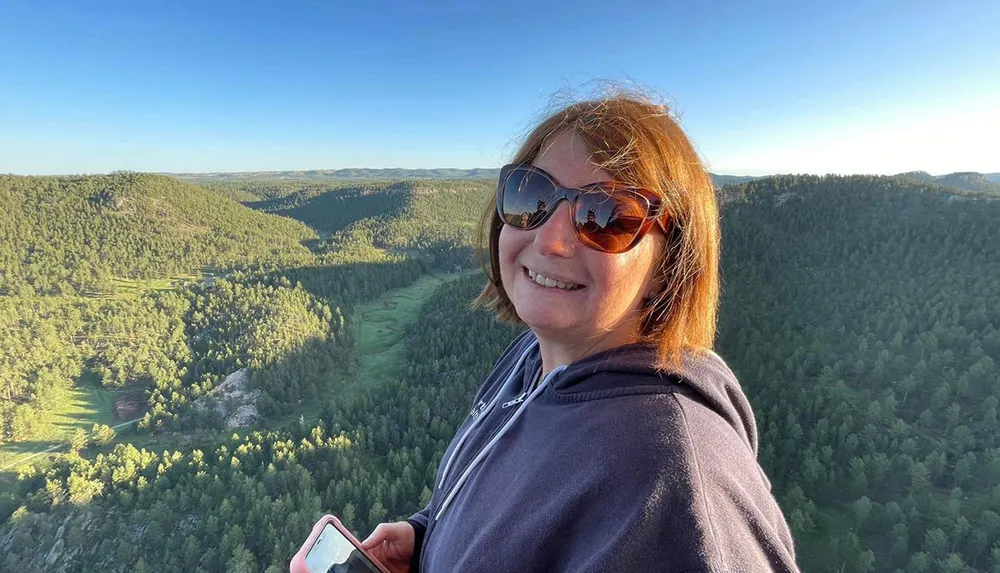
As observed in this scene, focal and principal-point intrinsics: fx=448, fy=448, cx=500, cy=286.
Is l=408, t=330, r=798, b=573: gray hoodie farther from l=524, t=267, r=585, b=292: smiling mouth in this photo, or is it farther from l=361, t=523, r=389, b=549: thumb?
l=361, t=523, r=389, b=549: thumb

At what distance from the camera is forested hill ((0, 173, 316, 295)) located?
10375 cm

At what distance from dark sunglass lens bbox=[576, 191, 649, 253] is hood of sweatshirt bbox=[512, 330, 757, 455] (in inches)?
23.1

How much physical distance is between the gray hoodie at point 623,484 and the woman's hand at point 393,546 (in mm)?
1062

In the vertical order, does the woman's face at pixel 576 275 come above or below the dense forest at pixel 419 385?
above

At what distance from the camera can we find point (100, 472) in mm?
42812

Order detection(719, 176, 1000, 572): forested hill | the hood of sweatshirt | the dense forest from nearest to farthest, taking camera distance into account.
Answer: the hood of sweatshirt
detection(719, 176, 1000, 572): forested hill
the dense forest

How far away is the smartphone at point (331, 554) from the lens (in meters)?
3.06

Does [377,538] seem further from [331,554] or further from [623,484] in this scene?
[623,484]

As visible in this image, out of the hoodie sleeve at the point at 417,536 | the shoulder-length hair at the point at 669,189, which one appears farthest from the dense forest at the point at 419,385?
the hoodie sleeve at the point at 417,536

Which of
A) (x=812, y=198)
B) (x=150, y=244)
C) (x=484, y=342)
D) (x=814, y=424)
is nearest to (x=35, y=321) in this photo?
(x=150, y=244)

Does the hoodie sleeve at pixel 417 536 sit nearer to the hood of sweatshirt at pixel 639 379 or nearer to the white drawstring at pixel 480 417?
the white drawstring at pixel 480 417

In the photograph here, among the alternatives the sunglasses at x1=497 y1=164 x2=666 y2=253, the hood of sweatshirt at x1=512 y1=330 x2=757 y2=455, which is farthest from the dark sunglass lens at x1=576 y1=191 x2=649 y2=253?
the hood of sweatshirt at x1=512 y1=330 x2=757 y2=455

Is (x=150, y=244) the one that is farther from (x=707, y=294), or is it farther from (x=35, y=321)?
(x=707, y=294)

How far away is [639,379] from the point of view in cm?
204
